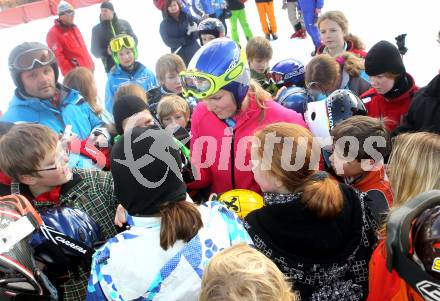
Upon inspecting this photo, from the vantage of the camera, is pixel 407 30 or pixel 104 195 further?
pixel 407 30

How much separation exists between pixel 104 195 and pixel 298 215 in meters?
1.21

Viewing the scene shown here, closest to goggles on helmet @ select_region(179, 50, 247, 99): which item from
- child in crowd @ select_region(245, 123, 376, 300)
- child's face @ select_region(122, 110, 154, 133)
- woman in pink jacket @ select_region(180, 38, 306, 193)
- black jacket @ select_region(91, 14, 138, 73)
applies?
woman in pink jacket @ select_region(180, 38, 306, 193)

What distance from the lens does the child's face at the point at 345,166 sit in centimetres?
250

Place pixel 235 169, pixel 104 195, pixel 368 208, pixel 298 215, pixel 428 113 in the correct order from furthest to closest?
pixel 428 113 → pixel 235 169 → pixel 104 195 → pixel 368 208 → pixel 298 215

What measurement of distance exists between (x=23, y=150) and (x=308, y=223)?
1.49m

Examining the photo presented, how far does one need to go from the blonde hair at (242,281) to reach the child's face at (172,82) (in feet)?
11.6

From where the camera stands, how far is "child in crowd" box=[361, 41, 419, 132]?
344cm

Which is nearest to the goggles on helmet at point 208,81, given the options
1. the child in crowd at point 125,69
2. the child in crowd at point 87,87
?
the child in crowd at point 87,87

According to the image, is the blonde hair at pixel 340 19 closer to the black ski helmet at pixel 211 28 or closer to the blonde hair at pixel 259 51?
the blonde hair at pixel 259 51

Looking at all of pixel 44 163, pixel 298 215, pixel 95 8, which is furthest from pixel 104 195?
pixel 95 8

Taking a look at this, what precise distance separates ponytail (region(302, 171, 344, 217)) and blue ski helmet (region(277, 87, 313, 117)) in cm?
173

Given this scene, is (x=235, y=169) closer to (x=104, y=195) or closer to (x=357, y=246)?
(x=104, y=195)

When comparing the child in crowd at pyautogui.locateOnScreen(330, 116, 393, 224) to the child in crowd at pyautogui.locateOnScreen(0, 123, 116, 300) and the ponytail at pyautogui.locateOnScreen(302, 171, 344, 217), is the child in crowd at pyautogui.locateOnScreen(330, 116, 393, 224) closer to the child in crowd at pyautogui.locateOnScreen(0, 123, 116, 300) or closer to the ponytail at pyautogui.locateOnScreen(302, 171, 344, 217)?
the ponytail at pyautogui.locateOnScreen(302, 171, 344, 217)

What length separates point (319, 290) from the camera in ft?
6.10
